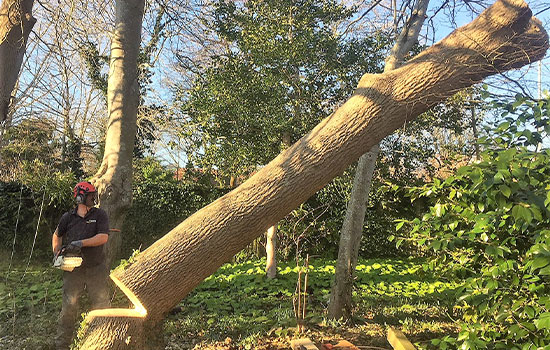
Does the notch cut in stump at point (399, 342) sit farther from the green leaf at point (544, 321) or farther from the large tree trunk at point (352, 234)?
the large tree trunk at point (352, 234)

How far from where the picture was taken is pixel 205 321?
479 centimetres

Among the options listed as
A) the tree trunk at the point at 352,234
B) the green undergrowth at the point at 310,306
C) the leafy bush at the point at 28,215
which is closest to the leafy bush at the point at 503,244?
the green undergrowth at the point at 310,306

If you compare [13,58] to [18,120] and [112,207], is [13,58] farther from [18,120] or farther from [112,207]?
[18,120]

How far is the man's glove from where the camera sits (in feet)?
11.3

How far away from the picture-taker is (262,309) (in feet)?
17.4

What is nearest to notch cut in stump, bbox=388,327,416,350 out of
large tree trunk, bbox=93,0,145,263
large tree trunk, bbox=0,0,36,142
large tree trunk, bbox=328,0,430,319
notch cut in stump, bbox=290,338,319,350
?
notch cut in stump, bbox=290,338,319,350

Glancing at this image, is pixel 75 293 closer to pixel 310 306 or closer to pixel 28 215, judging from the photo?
pixel 310 306

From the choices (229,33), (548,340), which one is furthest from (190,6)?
(548,340)

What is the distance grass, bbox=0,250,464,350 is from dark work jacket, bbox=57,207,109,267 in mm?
515

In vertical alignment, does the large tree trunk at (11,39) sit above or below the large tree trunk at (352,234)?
above

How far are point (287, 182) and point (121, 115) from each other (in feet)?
6.76

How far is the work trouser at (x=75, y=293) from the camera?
3576 mm

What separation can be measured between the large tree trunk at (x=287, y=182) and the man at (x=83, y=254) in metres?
0.71

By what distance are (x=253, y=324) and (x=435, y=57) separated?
349 centimetres
